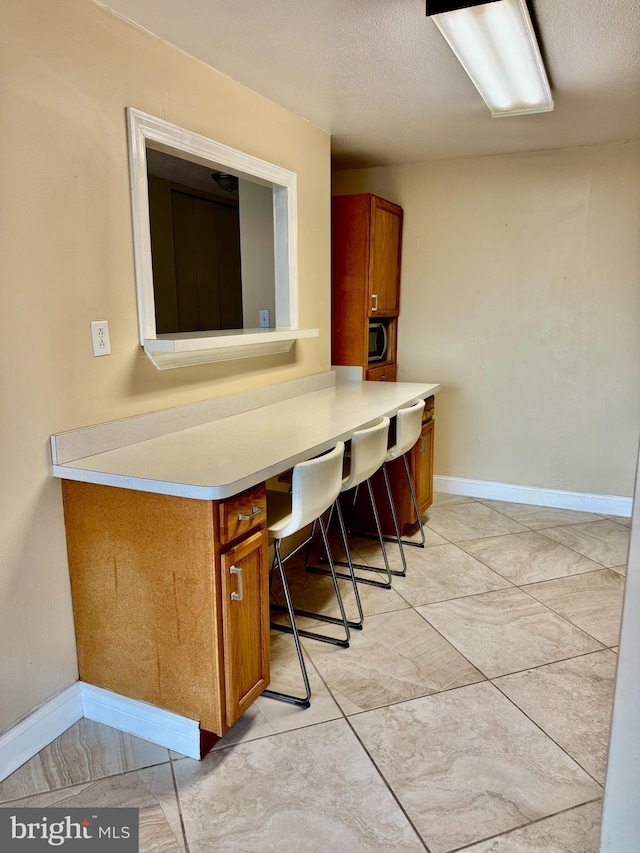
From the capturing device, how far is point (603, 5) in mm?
1904

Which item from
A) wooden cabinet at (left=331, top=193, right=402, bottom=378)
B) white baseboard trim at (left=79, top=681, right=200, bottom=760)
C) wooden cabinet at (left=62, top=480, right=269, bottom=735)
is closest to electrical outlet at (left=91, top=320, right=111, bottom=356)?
wooden cabinet at (left=62, top=480, right=269, bottom=735)

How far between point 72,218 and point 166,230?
9.03 ft

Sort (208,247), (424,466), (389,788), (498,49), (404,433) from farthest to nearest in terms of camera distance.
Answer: (208,247)
(424,466)
(404,433)
(498,49)
(389,788)

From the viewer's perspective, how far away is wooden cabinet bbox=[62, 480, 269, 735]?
1.65 m

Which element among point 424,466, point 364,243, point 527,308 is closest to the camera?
point 424,466

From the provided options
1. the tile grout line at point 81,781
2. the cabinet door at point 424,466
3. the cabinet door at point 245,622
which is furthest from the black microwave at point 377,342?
the tile grout line at point 81,781

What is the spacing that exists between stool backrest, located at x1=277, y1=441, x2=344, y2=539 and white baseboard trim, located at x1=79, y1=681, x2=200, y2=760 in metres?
0.64

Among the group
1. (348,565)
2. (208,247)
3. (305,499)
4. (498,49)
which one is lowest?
(348,565)

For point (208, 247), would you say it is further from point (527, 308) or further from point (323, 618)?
point (323, 618)

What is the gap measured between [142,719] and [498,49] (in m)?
2.59

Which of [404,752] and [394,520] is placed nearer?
[404,752]

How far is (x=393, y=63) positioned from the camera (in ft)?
7.67

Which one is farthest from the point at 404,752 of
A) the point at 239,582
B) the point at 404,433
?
the point at 404,433

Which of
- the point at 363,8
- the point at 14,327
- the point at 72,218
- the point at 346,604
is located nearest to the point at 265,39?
the point at 363,8
